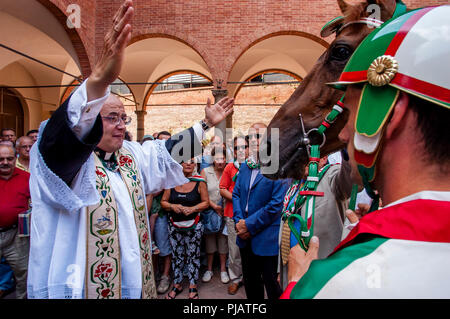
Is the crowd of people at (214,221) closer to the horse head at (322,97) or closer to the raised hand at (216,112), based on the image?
the horse head at (322,97)

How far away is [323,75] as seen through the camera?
1995 mm

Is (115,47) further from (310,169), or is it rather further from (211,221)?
(211,221)

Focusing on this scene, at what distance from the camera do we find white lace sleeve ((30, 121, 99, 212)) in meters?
1.63

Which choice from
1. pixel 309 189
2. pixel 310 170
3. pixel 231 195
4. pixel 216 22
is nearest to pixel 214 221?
pixel 231 195

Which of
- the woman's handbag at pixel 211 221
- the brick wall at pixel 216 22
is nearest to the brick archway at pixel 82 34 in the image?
the brick wall at pixel 216 22

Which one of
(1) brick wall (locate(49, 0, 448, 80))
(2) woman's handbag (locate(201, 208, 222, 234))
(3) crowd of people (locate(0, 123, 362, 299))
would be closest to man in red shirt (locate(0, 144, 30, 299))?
(3) crowd of people (locate(0, 123, 362, 299))

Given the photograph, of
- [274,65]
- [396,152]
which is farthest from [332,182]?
[274,65]

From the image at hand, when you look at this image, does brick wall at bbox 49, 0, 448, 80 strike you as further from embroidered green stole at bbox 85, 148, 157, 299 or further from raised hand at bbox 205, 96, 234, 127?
embroidered green stole at bbox 85, 148, 157, 299

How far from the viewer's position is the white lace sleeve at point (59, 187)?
1634 mm

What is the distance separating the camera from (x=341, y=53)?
1876 mm

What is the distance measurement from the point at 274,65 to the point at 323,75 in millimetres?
15035

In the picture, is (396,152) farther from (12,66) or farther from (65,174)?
(12,66)

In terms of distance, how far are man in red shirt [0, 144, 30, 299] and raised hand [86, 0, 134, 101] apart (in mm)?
3520

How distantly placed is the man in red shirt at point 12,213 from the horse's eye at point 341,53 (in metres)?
4.35
